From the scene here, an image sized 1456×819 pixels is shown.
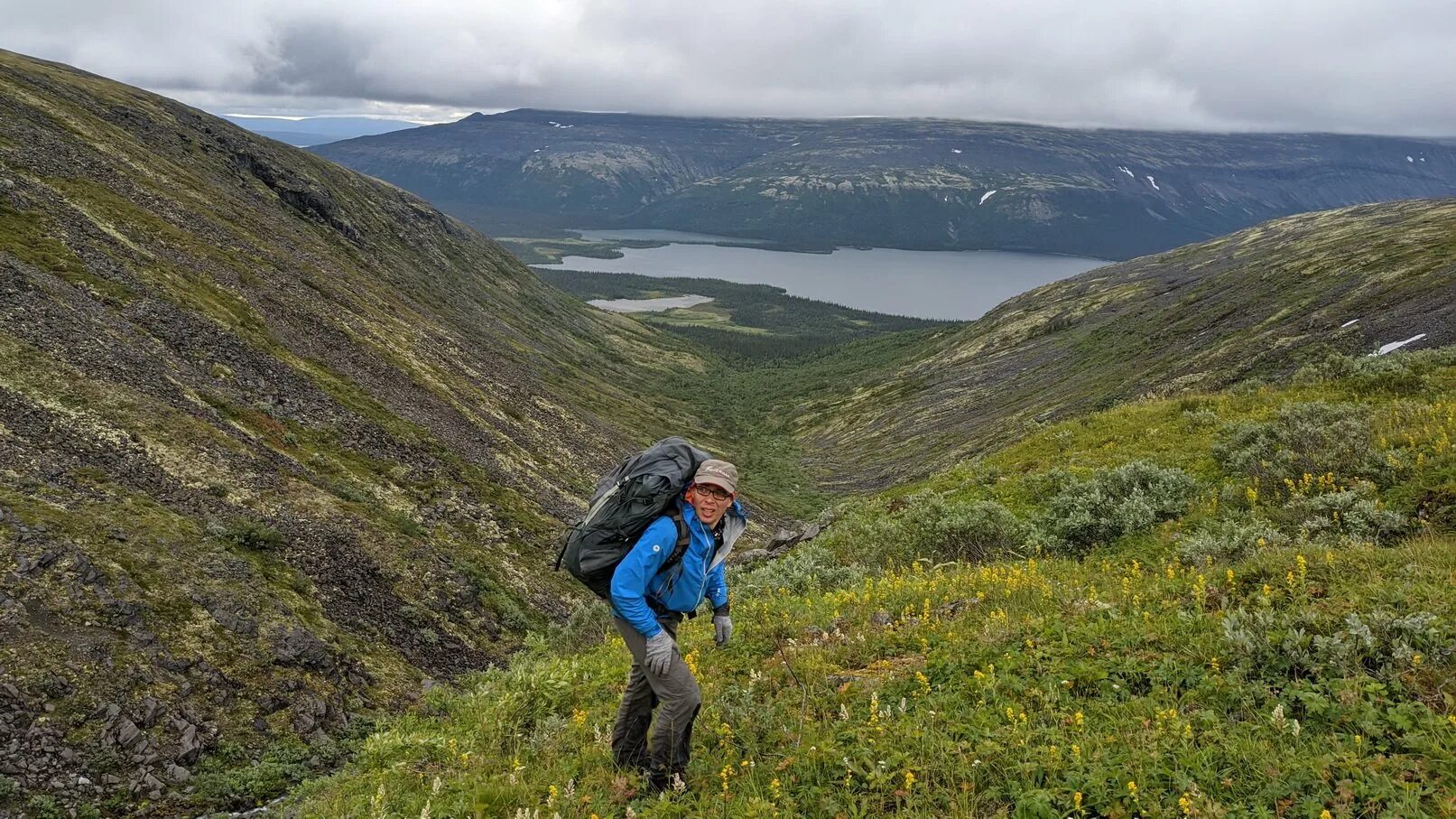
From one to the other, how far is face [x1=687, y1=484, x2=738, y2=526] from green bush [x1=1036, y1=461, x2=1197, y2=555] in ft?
32.3

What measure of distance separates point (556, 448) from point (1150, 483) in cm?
4244

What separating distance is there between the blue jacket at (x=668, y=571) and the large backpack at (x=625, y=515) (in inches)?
3.6

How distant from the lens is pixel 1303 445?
46.5 ft

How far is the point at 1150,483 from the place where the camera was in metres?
15.0

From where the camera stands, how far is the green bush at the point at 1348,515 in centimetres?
1006

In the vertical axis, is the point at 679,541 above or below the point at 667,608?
above

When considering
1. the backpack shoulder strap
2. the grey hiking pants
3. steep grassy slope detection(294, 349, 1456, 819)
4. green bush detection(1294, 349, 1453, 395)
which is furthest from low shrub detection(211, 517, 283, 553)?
green bush detection(1294, 349, 1453, 395)

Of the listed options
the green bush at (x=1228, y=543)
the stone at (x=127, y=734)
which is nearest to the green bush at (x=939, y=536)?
the green bush at (x=1228, y=543)

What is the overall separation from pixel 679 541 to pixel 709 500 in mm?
494

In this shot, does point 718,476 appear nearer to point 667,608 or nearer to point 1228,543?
point 667,608

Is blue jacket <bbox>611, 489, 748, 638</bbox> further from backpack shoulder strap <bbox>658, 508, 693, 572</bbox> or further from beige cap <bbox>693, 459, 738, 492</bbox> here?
beige cap <bbox>693, 459, 738, 492</bbox>

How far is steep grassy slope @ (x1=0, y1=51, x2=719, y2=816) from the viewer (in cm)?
1183

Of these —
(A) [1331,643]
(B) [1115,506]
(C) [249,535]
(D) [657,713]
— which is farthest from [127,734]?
(B) [1115,506]

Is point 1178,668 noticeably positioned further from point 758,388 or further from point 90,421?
point 758,388
